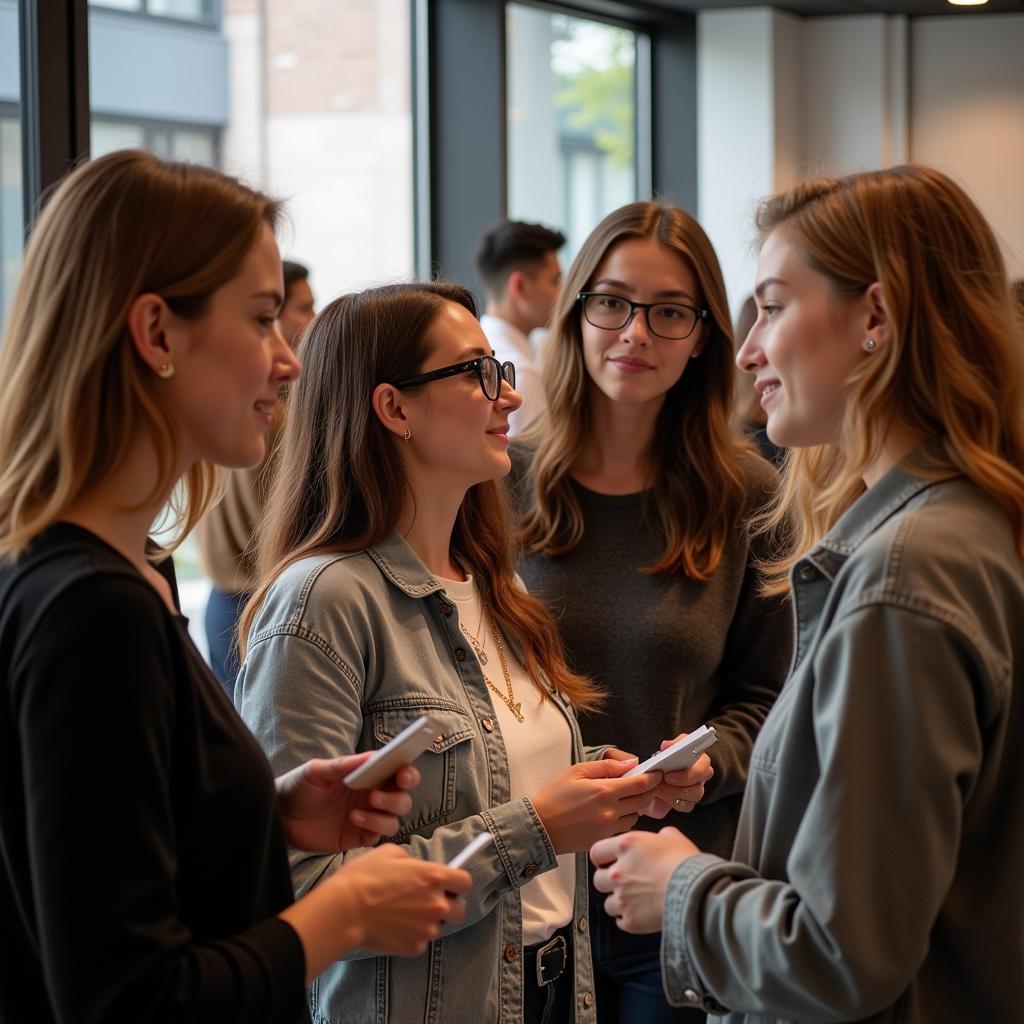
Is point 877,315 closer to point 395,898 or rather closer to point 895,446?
point 895,446

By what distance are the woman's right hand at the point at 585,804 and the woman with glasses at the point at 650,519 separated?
0.42m

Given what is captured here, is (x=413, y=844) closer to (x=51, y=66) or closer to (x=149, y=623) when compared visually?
(x=149, y=623)

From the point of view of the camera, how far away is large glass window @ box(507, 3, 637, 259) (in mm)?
5566

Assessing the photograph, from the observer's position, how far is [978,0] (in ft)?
19.2

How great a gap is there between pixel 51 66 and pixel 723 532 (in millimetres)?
2193

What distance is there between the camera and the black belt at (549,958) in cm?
187

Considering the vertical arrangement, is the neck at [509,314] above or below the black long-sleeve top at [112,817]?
above

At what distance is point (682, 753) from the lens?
1.73m

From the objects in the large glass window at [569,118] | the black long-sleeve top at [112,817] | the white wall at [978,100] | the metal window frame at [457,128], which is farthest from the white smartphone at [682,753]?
the white wall at [978,100]

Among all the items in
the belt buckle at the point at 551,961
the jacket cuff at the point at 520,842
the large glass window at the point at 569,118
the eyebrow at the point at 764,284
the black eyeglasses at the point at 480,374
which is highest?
the large glass window at the point at 569,118

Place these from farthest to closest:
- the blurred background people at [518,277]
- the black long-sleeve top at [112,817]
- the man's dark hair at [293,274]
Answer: the blurred background people at [518,277] < the man's dark hair at [293,274] < the black long-sleeve top at [112,817]

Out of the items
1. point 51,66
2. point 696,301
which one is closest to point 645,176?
point 51,66

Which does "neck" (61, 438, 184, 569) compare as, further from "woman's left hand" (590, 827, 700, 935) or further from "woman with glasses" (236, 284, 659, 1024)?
"woman's left hand" (590, 827, 700, 935)

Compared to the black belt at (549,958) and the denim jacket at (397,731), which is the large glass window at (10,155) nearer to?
the denim jacket at (397,731)
